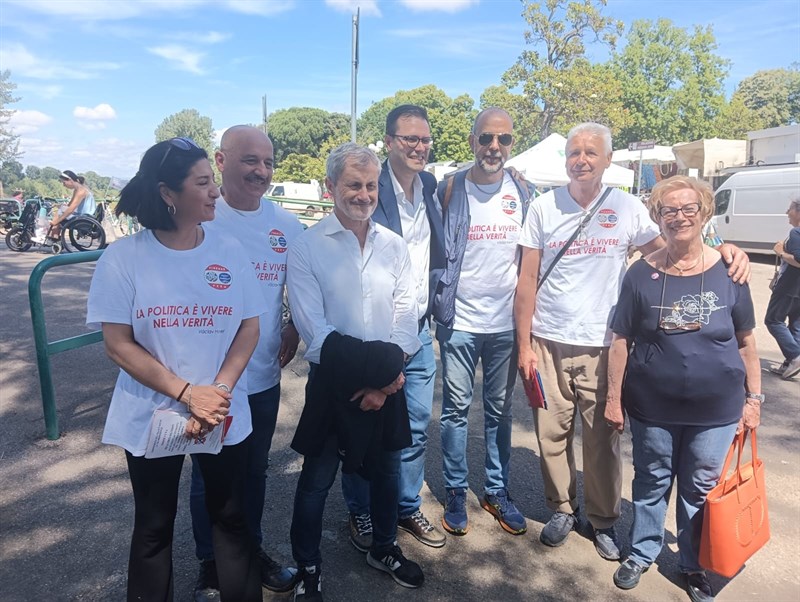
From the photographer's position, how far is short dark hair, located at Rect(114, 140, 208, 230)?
6.61 feet

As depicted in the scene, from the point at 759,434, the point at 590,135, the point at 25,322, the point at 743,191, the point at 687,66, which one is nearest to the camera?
the point at 590,135

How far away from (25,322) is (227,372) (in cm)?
606

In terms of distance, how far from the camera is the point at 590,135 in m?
2.93

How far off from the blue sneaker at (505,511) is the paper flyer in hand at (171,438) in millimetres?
1837

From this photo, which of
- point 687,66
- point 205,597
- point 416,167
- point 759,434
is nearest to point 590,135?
point 416,167

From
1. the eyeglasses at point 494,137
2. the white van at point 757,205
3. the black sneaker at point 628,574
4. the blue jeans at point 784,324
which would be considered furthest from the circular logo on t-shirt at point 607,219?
the white van at point 757,205

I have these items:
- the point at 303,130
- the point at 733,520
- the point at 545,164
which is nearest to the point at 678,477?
the point at 733,520

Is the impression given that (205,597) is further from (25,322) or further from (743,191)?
(743,191)

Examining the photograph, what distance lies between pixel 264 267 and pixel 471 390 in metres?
1.38

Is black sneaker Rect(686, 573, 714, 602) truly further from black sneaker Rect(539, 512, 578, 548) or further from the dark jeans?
the dark jeans

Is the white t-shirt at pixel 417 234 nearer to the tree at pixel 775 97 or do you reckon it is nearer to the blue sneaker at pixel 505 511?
the blue sneaker at pixel 505 511

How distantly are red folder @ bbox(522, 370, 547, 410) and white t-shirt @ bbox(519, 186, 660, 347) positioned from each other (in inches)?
9.2

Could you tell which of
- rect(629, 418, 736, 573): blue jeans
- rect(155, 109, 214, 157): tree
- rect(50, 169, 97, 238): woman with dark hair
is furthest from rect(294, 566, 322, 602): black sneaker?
rect(155, 109, 214, 157): tree

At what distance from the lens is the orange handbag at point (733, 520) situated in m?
2.56
